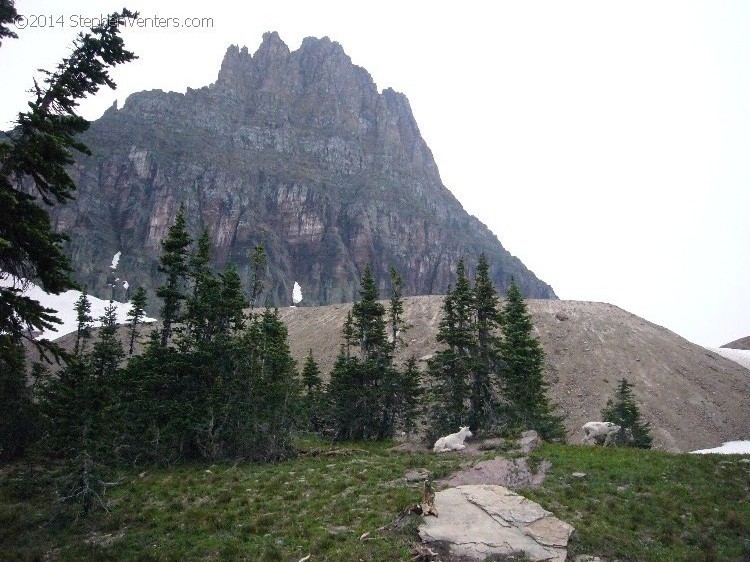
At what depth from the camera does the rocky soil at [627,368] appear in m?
56.6

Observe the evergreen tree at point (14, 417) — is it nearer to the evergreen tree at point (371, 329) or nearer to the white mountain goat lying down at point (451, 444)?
the evergreen tree at point (371, 329)

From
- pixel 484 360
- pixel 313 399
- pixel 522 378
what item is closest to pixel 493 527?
pixel 484 360

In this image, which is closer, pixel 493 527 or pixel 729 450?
pixel 493 527

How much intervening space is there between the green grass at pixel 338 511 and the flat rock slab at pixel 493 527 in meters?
0.75

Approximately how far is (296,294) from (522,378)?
166776 mm

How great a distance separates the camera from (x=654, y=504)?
1562 centimetres

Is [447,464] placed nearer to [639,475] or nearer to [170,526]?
[639,475]

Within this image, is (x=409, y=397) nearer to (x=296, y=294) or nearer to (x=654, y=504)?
(x=654, y=504)

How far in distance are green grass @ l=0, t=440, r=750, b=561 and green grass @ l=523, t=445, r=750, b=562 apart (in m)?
0.04

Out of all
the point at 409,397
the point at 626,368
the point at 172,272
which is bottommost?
the point at 409,397

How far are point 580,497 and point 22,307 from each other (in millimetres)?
19060

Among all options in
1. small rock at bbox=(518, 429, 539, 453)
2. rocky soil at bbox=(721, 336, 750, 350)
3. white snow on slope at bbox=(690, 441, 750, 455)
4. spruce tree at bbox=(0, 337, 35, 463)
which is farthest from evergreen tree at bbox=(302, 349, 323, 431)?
rocky soil at bbox=(721, 336, 750, 350)

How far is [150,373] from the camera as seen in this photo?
27094mm

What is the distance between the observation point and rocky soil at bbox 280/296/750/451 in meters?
56.6
